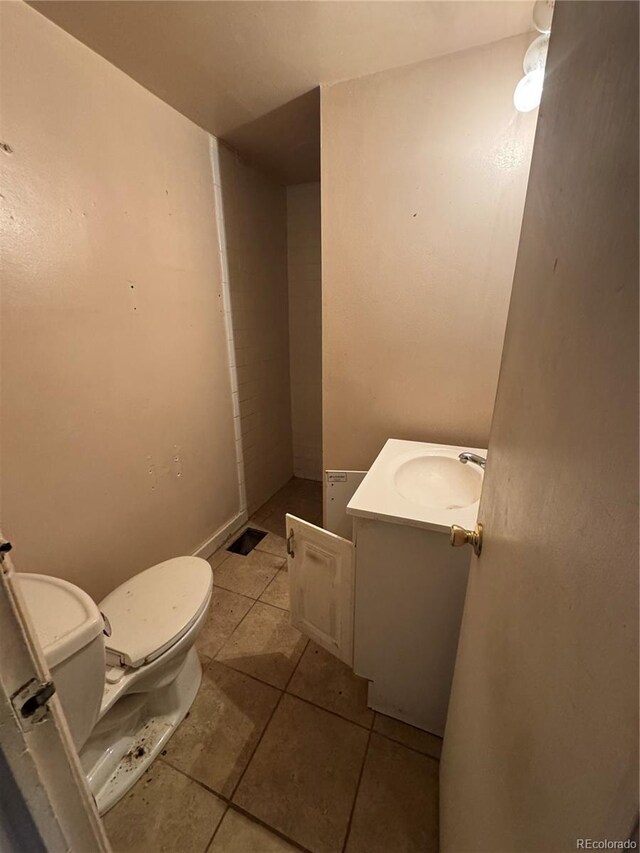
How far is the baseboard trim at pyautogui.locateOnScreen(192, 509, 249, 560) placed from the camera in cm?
188

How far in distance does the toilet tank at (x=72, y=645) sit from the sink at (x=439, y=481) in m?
0.92

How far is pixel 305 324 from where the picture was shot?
2.58 metres

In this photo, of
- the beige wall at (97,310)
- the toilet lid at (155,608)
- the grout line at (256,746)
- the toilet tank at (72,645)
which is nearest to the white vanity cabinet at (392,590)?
the grout line at (256,746)

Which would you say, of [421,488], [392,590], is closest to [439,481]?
[421,488]

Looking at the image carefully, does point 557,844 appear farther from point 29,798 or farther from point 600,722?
point 29,798

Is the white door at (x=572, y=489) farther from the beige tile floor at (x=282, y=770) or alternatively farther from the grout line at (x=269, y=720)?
the grout line at (x=269, y=720)

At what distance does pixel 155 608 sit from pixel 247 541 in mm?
1030

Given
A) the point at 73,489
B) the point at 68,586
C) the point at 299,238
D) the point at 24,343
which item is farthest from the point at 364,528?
the point at 299,238

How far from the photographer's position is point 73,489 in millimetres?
1199

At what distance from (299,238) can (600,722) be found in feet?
9.02

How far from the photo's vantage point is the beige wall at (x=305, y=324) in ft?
7.76

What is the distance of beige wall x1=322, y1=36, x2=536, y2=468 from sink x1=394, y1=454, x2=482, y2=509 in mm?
219

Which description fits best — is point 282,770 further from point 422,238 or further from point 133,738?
point 422,238

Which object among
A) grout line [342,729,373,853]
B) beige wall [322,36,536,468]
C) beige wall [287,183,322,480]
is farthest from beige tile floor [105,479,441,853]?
beige wall [287,183,322,480]
